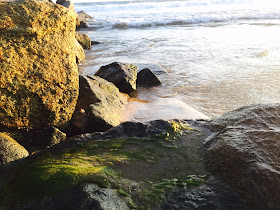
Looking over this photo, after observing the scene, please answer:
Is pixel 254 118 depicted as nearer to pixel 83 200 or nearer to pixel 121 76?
pixel 83 200

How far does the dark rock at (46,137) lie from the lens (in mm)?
2908

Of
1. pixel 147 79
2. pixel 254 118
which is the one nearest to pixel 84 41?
pixel 147 79

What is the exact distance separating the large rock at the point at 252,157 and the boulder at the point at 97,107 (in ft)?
4.68

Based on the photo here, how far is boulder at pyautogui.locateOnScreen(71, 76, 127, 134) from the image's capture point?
10.9ft

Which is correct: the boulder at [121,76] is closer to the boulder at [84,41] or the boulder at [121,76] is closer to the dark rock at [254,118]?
the dark rock at [254,118]

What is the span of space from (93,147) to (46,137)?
63 centimetres

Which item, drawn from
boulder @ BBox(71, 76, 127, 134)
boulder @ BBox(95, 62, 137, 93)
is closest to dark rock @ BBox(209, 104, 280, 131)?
boulder @ BBox(71, 76, 127, 134)

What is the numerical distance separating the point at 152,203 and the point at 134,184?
23 centimetres

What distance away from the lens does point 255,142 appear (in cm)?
230

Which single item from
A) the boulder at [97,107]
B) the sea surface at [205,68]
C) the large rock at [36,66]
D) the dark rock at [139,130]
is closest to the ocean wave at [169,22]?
the sea surface at [205,68]

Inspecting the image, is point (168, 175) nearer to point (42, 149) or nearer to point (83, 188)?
point (83, 188)

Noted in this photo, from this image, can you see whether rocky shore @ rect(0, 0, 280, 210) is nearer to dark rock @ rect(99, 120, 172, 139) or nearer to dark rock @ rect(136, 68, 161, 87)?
dark rock @ rect(99, 120, 172, 139)

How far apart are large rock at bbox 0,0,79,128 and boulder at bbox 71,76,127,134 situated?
0.20m

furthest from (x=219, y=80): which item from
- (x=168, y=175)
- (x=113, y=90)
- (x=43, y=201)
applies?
(x=43, y=201)
